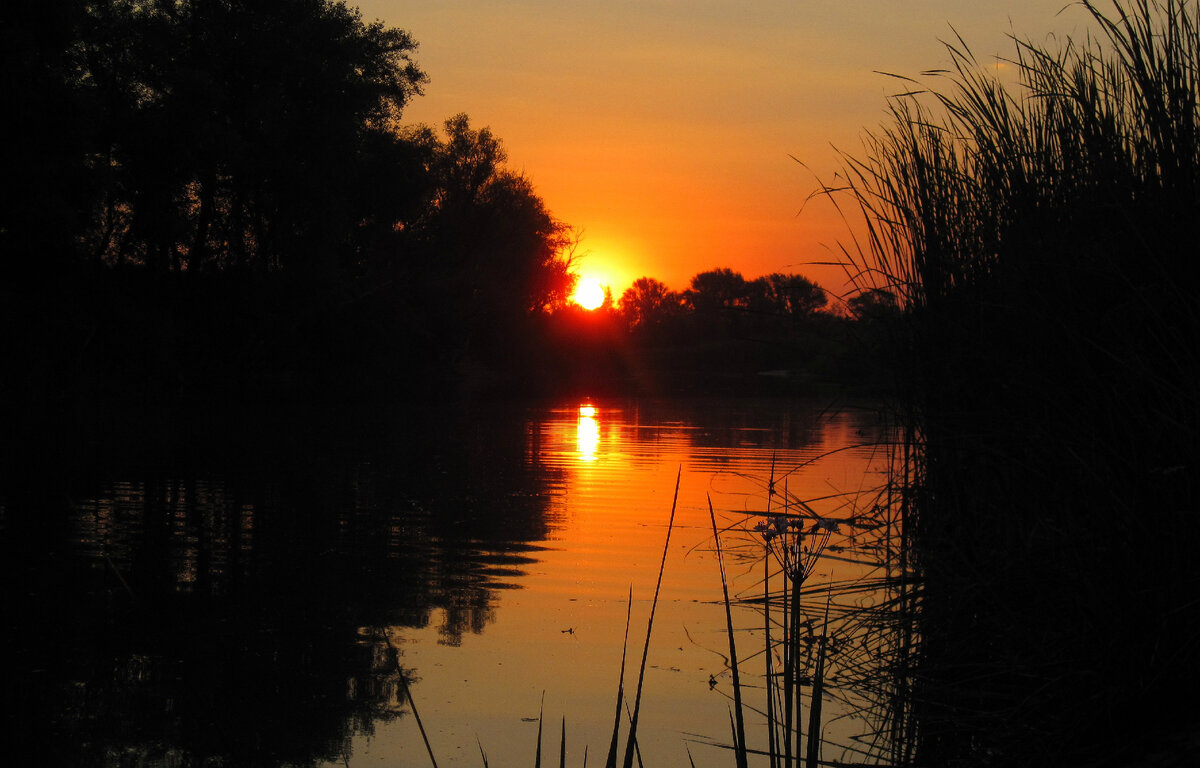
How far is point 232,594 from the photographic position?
6.73 meters

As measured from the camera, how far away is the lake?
4520 mm

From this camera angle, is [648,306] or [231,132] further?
[648,306]

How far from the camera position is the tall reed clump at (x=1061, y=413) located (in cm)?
329

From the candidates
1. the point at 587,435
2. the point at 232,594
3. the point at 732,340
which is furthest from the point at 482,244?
the point at 232,594

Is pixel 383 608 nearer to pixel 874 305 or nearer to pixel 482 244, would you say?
pixel 874 305

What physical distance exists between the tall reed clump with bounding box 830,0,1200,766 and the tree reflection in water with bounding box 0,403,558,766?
1.99 metres

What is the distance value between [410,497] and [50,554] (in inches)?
157

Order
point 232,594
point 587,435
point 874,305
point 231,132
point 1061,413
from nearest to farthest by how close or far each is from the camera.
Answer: point 1061,413 < point 874,305 < point 232,594 < point 587,435 < point 231,132

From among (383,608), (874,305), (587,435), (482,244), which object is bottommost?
(383,608)

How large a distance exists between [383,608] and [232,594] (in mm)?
983

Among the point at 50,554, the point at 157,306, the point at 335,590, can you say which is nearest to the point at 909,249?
the point at 335,590

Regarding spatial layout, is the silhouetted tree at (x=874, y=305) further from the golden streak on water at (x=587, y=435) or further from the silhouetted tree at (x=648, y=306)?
the silhouetted tree at (x=648, y=306)

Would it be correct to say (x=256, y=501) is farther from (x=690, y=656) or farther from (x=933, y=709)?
(x=933, y=709)

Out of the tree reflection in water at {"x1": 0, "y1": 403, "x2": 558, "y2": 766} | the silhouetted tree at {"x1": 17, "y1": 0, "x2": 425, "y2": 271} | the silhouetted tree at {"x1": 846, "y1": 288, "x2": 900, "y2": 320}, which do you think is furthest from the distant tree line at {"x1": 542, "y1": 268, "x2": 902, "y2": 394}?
the silhouetted tree at {"x1": 17, "y1": 0, "x2": 425, "y2": 271}
